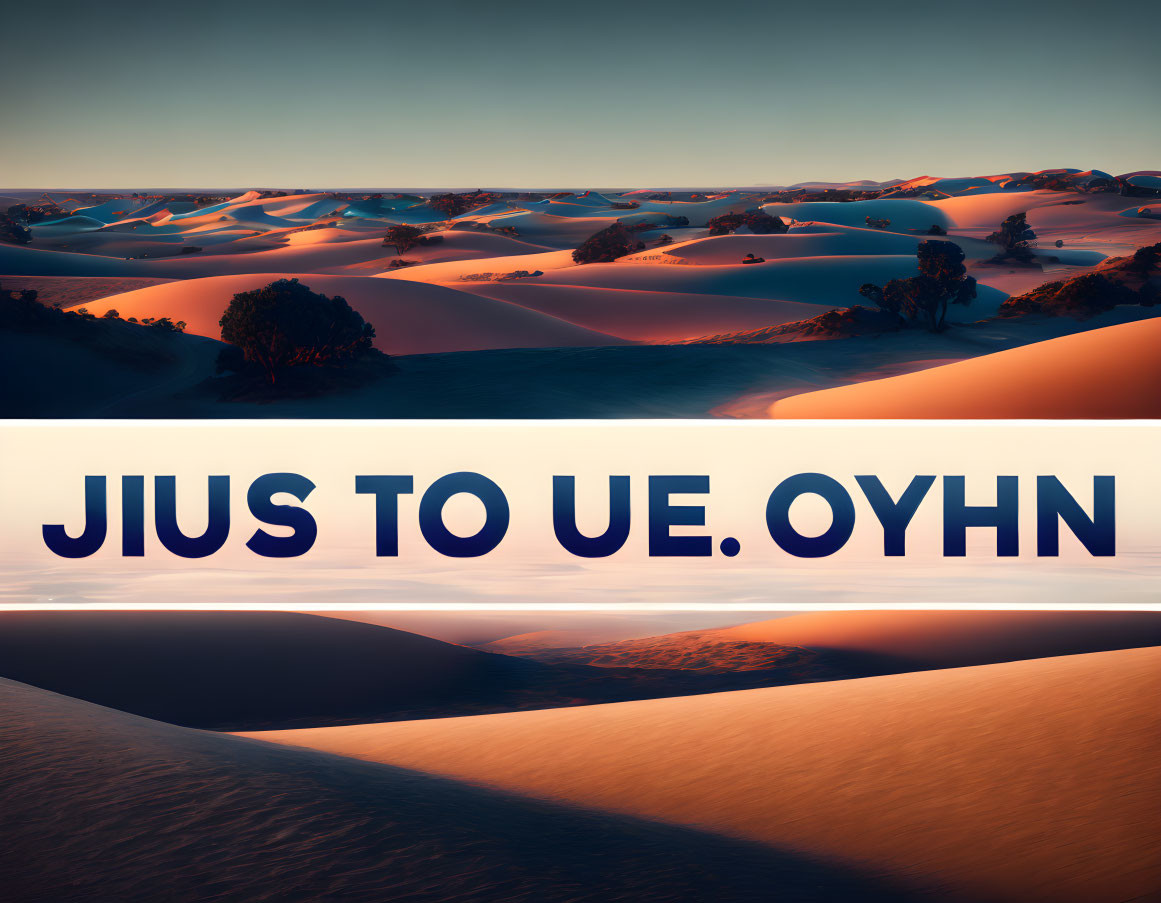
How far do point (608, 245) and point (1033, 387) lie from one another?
14608 millimetres

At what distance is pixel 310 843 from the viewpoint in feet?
15.2

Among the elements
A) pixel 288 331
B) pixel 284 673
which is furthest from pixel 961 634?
pixel 288 331

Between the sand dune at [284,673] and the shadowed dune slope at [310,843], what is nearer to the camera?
the shadowed dune slope at [310,843]

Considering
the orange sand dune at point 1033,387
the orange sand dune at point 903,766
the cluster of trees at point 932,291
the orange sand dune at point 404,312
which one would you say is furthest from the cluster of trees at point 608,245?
the orange sand dune at point 903,766

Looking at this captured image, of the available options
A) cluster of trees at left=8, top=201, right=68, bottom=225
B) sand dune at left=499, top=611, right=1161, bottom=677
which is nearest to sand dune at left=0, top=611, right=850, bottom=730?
sand dune at left=499, top=611, right=1161, bottom=677

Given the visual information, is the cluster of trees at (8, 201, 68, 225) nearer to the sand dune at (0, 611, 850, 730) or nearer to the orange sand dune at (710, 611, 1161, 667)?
the sand dune at (0, 611, 850, 730)

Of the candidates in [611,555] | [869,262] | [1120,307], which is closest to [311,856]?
[611,555]

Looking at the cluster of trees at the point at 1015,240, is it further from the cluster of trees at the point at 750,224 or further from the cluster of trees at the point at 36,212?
the cluster of trees at the point at 36,212

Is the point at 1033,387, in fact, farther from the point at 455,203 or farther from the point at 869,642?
the point at 455,203

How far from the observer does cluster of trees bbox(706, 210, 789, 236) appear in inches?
1273

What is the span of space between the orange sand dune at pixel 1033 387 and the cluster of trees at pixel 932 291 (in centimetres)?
181

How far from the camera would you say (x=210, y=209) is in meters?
27.9

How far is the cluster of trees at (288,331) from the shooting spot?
1723 cm

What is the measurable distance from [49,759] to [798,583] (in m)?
5.54
